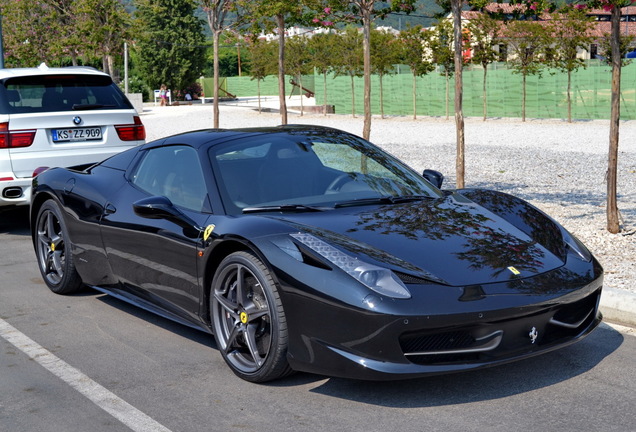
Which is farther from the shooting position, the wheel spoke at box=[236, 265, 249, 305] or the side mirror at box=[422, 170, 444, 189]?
the side mirror at box=[422, 170, 444, 189]

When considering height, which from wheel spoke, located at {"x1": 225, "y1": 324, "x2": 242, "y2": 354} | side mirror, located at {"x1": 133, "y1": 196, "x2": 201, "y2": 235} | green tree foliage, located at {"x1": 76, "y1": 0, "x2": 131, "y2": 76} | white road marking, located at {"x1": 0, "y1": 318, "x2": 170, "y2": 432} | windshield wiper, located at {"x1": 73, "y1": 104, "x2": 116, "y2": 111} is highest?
green tree foliage, located at {"x1": 76, "y1": 0, "x2": 131, "y2": 76}

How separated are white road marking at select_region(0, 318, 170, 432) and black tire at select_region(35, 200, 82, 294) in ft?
2.55

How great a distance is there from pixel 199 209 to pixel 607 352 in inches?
99.0

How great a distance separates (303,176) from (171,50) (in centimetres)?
7284

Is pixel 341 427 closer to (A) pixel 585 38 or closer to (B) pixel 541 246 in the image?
(B) pixel 541 246

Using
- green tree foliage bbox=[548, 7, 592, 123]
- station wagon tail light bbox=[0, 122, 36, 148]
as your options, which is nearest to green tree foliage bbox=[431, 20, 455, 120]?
green tree foliage bbox=[548, 7, 592, 123]

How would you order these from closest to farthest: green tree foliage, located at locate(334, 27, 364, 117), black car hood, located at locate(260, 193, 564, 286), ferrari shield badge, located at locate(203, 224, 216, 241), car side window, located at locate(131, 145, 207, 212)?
black car hood, located at locate(260, 193, 564, 286), ferrari shield badge, located at locate(203, 224, 216, 241), car side window, located at locate(131, 145, 207, 212), green tree foliage, located at locate(334, 27, 364, 117)

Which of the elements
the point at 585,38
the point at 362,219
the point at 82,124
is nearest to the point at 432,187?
the point at 362,219

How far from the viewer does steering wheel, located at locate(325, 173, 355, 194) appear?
531cm

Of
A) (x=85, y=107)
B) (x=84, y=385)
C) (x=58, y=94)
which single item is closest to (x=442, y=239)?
(x=84, y=385)

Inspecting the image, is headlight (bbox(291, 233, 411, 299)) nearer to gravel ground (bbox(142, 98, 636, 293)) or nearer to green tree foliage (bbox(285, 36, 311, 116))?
gravel ground (bbox(142, 98, 636, 293))

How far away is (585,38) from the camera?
3388 centimetres

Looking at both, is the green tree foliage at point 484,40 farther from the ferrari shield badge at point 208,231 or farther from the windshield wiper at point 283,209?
the ferrari shield badge at point 208,231

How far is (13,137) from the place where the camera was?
9.54 metres
